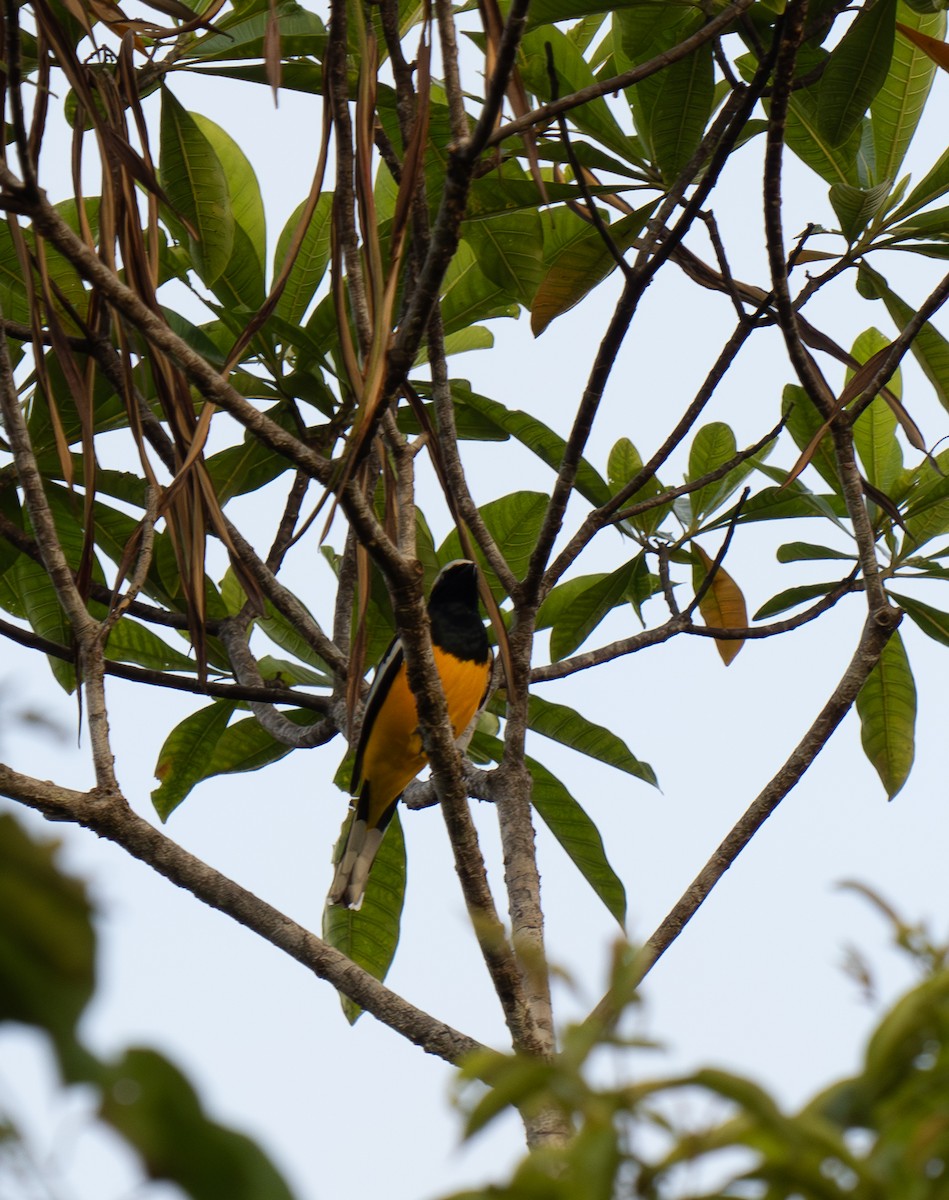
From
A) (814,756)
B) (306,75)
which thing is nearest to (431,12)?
(306,75)

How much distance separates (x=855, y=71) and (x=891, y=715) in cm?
163

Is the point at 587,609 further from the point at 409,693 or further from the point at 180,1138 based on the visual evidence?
the point at 180,1138

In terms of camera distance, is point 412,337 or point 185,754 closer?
point 412,337

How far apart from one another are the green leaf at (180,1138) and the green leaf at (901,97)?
334 centimetres

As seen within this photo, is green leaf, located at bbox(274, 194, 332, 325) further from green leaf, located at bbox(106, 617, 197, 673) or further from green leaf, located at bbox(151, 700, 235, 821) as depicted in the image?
green leaf, located at bbox(151, 700, 235, 821)

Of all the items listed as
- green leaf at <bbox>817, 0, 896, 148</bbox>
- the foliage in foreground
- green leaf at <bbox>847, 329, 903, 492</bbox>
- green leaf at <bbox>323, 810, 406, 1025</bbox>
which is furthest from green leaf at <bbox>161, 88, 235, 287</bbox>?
the foliage in foreground

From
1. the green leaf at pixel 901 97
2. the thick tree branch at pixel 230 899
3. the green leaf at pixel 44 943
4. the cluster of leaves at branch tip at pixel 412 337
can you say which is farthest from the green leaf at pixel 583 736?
the green leaf at pixel 44 943

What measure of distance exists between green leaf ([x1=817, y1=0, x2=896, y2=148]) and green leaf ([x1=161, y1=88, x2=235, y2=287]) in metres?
1.36

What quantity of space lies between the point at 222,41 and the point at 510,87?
57.2 inches

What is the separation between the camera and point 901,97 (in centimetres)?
331

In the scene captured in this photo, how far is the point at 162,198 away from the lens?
6.84 ft

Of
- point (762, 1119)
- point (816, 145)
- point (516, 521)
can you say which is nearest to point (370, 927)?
point (516, 521)

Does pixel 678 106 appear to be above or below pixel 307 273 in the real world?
above

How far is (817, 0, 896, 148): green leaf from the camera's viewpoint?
280cm
